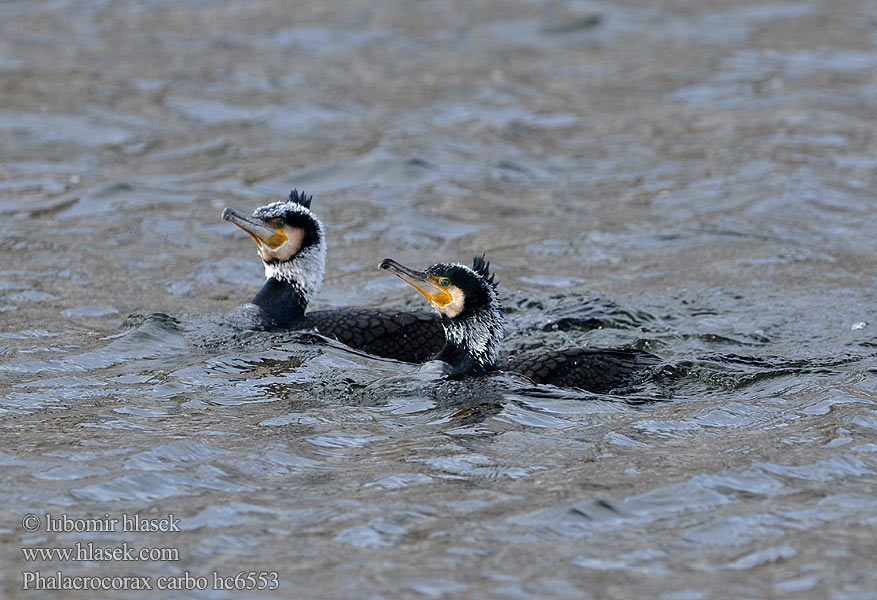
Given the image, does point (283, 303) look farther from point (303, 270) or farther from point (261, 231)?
point (261, 231)

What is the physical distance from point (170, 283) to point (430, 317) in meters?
3.11

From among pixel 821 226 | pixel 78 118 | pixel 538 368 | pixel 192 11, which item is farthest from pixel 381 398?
pixel 192 11

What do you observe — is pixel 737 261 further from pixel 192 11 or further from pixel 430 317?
pixel 192 11

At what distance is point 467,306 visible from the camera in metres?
8.63

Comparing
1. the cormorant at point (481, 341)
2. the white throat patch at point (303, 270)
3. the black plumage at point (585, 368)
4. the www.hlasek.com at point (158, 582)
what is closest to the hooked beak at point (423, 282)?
the cormorant at point (481, 341)

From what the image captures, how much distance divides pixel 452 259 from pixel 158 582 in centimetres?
692

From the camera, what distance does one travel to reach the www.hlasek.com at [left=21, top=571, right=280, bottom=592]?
5.78 m

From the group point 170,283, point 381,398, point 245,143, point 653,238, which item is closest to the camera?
point 381,398

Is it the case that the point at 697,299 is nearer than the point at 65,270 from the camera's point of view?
Yes

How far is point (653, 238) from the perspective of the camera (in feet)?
42.4

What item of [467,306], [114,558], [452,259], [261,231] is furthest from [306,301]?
[114,558]

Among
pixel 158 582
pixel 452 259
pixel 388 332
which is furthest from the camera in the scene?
pixel 452 259

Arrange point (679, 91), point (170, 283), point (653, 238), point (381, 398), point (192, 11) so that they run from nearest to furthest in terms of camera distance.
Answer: point (381, 398) < point (170, 283) < point (653, 238) < point (679, 91) < point (192, 11)

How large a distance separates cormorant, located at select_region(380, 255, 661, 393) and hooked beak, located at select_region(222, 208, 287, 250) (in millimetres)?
1780
